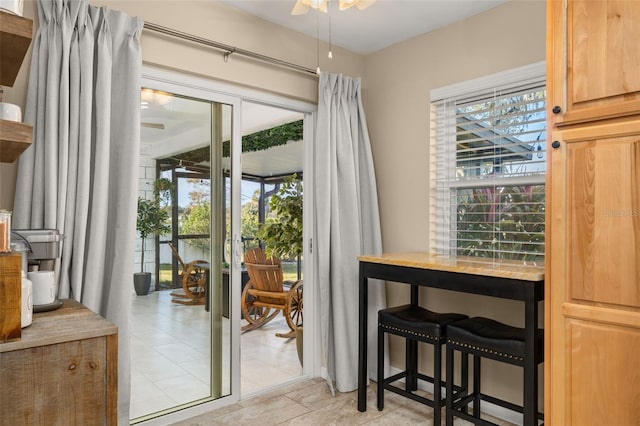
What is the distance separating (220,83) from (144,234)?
1.03 metres

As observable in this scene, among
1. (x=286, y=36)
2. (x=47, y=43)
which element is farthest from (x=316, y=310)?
(x=47, y=43)

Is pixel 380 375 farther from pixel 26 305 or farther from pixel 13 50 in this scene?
pixel 13 50

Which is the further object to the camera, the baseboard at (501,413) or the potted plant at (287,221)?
the potted plant at (287,221)

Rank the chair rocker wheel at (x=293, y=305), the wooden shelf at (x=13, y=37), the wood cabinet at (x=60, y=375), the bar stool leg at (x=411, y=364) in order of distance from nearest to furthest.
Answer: the wood cabinet at (x=60, y=375), the wooden shelf at (x=13, y=37), the bar stool leg at (x=411, y=364), the chair rocker wheel at (x=293, y=305)

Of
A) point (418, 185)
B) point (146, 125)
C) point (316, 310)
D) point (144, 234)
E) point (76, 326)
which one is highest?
point (146, 125)

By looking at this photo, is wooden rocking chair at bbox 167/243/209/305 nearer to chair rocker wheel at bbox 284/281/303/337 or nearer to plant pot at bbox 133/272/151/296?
plant pot at bbox 133/272/151/296

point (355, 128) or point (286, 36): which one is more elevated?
point (286, 36)

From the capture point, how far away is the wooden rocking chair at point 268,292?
13.9 ft

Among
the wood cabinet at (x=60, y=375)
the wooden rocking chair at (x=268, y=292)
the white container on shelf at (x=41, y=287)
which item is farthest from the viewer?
the wooden rocking chair at (x=268, y=292)

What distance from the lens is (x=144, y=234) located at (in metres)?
2.62

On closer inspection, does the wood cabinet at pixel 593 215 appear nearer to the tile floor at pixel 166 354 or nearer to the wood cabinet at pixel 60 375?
the wood cabinet at pixel 60 375

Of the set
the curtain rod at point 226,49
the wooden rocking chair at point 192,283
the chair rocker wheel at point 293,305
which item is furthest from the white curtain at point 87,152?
the chair rocker wheel at point 293,305

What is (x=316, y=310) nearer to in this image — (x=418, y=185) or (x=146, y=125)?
(x=418, y=185)

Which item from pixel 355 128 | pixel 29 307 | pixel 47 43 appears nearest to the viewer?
pixel 29 307
